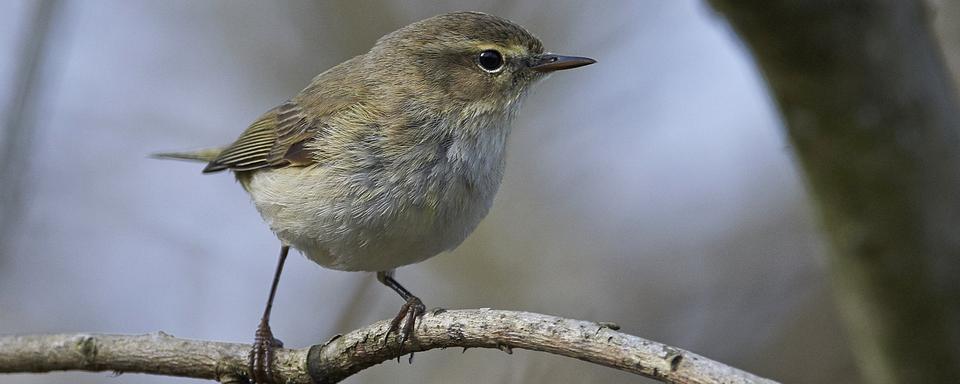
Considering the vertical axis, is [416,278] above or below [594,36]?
below

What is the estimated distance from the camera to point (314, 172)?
4129 millimetres

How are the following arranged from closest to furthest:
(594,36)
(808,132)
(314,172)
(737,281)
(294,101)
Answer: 1. (808,132)
2. (314,172)
3. (294,101)
4. (737,281)
5. (594,36)

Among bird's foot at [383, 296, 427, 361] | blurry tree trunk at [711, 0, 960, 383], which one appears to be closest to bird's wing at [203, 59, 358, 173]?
bird's foot at [383, 296, 427, 361]

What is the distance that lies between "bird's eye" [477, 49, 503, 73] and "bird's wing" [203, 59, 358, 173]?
0.64 meters

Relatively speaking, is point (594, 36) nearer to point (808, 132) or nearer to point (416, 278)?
point (416, 278)

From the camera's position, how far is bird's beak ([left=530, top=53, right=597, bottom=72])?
13.7 ft

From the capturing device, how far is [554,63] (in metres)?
4.22

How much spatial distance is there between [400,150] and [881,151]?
1.90 metres

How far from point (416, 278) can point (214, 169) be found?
112 inches

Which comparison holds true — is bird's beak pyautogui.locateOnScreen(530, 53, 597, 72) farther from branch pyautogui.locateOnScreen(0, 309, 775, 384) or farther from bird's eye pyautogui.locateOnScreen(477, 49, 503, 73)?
branch pyautogui.locateOnScreen(0, 309, 775, 384)

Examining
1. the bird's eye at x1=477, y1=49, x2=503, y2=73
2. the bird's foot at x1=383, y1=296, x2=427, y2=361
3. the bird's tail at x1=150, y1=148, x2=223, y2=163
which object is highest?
the bird's eye at x1=477, y1=49, x2=503, y2=73

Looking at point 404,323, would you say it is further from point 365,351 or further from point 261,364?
point 261,364

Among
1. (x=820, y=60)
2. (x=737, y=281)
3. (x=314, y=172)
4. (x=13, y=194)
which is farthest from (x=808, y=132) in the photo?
(x=737, y=281)

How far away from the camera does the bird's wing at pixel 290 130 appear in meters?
4.42
